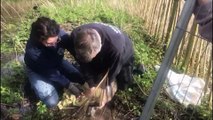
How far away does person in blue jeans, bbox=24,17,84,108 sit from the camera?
2931 millimetres

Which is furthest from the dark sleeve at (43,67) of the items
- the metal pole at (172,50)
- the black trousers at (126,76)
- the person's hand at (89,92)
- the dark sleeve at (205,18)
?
the dark sleeve at (205,18)

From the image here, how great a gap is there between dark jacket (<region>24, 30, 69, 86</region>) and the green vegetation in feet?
0.32

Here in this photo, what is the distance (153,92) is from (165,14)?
1.66 m

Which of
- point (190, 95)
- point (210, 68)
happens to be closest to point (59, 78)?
point (190, 95)

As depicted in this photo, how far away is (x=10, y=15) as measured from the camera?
8.85 ft

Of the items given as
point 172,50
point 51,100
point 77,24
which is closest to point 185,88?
point 172,50

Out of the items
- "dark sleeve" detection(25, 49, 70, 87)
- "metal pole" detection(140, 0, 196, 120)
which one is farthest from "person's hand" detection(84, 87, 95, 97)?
"metal pole" detection(140, 0, 196, 120)

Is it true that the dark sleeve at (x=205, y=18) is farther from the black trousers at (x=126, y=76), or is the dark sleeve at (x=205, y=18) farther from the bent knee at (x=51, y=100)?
the bent knee at (x=51, y=100)

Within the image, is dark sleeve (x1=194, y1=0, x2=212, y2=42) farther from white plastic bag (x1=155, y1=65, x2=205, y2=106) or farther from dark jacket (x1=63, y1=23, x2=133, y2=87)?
dark jacket (x1=63, y1=23, x2=133, y2=87)

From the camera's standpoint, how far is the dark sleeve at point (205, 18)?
2.34m

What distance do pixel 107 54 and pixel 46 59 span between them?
1.72 ft

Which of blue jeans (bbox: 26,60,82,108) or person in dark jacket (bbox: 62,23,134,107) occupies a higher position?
person in dark jacket (bbox: 62,23,134,107)

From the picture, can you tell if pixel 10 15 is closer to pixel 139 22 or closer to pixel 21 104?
pixel 21 104

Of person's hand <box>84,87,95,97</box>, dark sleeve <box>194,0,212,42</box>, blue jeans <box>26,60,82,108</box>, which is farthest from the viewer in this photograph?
blue jeans <box>26,60,82,108</box>
